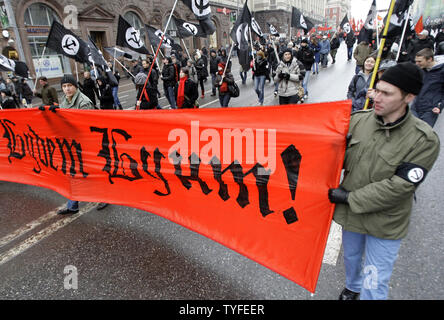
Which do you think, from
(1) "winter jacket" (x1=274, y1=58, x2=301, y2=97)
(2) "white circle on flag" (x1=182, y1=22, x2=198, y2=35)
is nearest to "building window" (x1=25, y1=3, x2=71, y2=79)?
(2) "white circle on flag" (x1=182, y1=22, x2=198, y2=35)

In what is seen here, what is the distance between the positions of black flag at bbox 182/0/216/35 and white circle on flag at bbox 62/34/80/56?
11.5 feet

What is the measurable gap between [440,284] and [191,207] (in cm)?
226

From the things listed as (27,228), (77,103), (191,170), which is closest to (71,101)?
(77,103)

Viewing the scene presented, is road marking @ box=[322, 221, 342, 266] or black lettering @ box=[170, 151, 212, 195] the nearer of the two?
black lettering @ box=[170, 151, 212, 195]

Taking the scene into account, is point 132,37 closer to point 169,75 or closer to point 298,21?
point 169,75

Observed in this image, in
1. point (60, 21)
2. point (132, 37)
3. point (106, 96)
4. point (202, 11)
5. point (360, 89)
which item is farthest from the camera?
point (60, 21)

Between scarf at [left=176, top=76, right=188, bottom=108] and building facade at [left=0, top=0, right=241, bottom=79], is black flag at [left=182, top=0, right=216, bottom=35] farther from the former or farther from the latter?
building facade at [left=0, top=0, right=241, bottom=79]

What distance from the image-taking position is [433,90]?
4016 mm

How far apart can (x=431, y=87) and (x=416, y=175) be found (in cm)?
331

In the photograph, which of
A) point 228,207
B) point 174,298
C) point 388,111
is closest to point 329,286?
point 228,207

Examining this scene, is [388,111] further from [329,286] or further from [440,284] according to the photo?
[440,284]

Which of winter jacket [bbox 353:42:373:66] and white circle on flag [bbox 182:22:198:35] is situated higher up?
white circle on flag [bbox 182:22:198:35]

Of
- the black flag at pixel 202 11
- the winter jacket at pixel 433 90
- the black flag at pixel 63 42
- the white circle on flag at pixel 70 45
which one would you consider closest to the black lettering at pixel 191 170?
the winter jacket at pixel 433 90

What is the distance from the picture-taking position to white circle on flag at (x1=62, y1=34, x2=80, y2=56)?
754 cm
